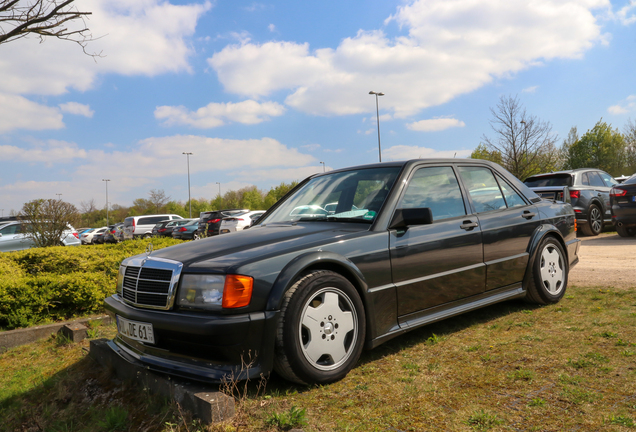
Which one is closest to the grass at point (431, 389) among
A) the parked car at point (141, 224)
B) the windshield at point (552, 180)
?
the windshield at point (552, 180)

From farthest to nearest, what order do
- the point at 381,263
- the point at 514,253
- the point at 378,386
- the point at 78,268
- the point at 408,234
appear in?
the point at 78,268, the point at 514,253, the point at 408,234, the point at 381,263, the point at 378,386

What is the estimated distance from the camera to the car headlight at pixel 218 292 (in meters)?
2.70

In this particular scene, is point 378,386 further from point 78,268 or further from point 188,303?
point 78,268

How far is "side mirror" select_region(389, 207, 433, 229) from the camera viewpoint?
3391 millimetres

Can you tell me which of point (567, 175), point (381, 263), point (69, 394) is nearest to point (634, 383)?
point (381, 263)

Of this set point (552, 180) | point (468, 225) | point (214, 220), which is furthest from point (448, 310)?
point (214, 220)

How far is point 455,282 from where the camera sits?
3826 millimetres

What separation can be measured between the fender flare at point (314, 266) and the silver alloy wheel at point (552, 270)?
2555 millimetres

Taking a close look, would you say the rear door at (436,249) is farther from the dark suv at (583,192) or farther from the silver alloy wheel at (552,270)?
the dark suv at (583,192)

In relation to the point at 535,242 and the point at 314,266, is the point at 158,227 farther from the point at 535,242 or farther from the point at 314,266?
the point at 314,266

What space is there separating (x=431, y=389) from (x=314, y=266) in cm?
Result: 104

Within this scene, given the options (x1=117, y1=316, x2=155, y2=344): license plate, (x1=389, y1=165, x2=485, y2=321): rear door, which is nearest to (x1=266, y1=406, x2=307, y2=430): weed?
(x1=117, y1=316, x2=155, y2=344): license plate

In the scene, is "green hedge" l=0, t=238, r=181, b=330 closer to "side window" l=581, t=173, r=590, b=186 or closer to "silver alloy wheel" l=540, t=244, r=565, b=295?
"silver alloy wheel" l=540, t=244, r=565, b=295

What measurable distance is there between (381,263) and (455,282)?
2.85 ft
